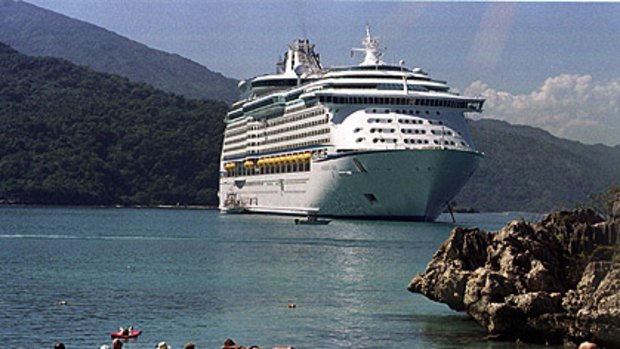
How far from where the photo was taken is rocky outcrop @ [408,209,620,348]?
25.1 m

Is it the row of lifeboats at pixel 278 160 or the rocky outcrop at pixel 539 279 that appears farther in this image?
the row of lifeboats at pixel 278 160

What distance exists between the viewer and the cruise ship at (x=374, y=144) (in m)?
86.3

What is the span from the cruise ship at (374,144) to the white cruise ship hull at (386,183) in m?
0.08

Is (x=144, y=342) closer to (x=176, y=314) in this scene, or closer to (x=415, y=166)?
(x=176, y=314)

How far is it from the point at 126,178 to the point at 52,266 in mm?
149724

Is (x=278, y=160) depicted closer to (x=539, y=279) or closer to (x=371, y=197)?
(x=371, y=197)

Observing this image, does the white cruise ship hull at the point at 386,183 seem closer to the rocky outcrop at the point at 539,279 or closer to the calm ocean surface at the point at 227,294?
the calm ocean surface at the point at 227,294

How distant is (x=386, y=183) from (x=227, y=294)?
4991 centimetres

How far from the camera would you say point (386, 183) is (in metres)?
87.2

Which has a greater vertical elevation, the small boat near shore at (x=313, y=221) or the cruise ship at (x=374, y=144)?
the cruise ship at (x=374, y=144)

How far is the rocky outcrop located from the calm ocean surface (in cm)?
76

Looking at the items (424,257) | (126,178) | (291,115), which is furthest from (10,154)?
(424,257)

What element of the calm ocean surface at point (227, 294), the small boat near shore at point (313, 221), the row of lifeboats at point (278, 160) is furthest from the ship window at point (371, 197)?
the calm ocean surface at point (227, 294)

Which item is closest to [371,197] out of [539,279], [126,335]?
[126,335]
